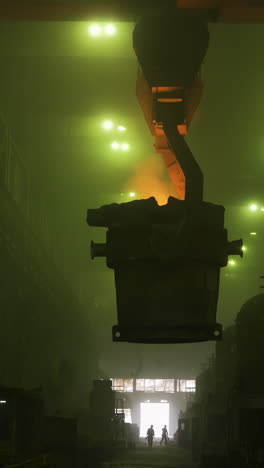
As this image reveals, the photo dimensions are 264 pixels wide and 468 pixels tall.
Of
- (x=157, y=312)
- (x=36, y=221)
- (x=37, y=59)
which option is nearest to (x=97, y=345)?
(x=36, y=221)

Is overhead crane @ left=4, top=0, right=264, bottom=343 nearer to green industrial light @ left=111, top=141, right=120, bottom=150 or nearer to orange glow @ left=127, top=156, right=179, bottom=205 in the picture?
green industrial light @ left=111, top=141, right=120, bottom=150

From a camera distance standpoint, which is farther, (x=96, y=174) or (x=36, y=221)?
(x=36, y=221)

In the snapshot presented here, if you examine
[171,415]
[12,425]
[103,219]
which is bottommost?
[171,415]

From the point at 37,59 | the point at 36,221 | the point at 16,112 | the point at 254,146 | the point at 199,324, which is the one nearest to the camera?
the point at 199,324

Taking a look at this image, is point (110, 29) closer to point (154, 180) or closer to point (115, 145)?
point (115, 145)

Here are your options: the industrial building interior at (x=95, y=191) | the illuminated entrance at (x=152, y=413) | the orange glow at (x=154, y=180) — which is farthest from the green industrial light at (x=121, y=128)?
the illuminated entrance at (x=152, y=413)

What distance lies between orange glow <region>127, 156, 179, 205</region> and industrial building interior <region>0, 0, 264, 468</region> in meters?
0.06

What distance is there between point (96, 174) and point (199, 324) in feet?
46.2

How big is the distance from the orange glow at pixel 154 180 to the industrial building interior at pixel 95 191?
0.06m

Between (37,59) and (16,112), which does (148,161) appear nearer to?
(16,112)

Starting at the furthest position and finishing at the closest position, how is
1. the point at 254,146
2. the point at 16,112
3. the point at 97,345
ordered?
the point at 97,345, the point at 254,146, the point at 16,112

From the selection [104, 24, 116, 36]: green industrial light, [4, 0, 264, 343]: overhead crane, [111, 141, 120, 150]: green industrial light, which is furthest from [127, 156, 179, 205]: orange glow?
[4, 0, 264, 343]: overhead crane

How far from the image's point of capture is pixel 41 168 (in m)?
17.4

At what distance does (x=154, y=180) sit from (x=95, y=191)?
2647 mm
